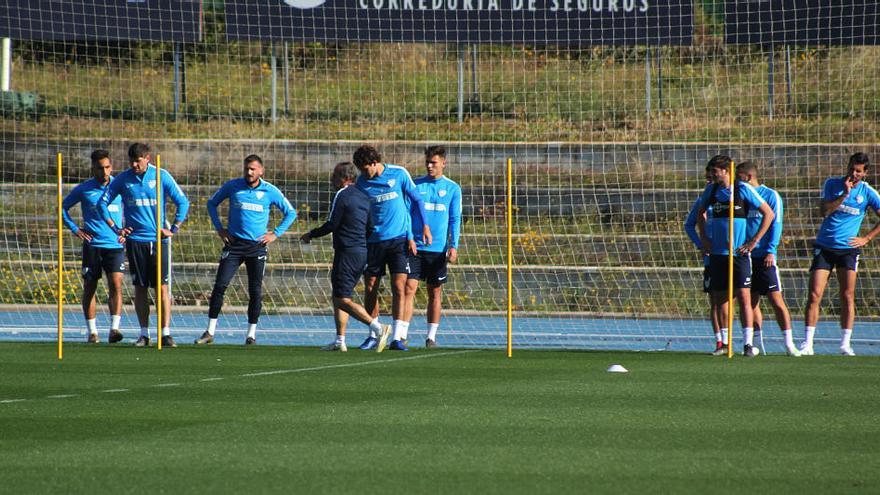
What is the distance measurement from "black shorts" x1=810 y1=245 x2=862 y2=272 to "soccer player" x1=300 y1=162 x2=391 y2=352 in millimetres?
4373

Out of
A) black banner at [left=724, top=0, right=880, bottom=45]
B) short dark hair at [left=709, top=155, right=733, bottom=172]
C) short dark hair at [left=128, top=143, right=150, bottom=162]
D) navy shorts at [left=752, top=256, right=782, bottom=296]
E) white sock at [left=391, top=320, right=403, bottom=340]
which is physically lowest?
white sock at [left=391, top=320, right=403, bottom=340]

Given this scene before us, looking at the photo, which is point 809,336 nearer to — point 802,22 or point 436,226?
point 436,226

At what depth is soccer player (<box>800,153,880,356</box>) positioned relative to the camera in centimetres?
1290

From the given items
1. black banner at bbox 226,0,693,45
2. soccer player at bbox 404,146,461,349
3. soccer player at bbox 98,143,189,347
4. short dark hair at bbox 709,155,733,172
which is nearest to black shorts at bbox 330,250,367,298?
soccer player at bbox 404,146,461,349

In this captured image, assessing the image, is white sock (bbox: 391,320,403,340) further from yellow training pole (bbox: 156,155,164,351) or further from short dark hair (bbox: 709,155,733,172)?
short dark hair (bbox: 709,155,733,172)

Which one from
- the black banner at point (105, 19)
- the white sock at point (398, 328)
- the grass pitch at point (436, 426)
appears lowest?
the white sock at point (398, 328)

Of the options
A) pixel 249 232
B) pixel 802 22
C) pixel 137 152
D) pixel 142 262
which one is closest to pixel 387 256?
pixel 249 232

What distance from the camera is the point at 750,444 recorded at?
651 centimetres

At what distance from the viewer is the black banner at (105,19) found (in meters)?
20.1

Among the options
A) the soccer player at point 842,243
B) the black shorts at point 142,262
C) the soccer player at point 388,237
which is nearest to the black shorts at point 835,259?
the soccer player at point 842,243

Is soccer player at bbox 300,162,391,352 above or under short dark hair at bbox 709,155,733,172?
under

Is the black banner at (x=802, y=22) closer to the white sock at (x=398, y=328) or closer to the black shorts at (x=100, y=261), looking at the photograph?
the white sock at (x=398, y=328)

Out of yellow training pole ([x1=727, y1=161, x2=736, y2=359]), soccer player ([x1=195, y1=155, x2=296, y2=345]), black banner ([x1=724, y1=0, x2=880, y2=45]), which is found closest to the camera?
yellow training pole ([x1=727, y1=161, x2=736, y2=359])

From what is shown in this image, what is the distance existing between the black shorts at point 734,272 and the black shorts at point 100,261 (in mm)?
6362
